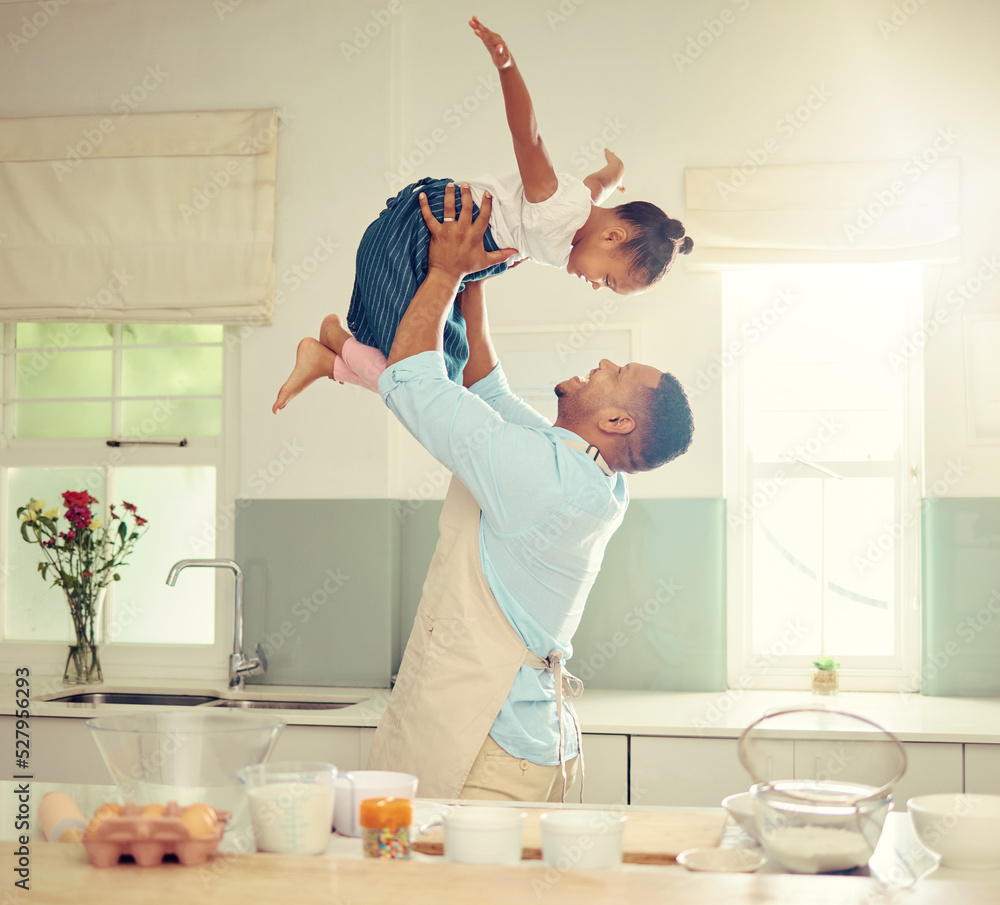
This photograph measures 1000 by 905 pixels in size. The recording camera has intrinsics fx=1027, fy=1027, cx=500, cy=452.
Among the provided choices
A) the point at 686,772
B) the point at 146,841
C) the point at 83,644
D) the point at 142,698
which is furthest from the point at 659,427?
the point at 83,644

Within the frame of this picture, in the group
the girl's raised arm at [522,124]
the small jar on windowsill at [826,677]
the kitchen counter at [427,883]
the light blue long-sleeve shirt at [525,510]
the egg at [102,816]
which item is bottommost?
the small jar on windowsill at [826,677]

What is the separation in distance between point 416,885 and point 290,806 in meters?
0.19

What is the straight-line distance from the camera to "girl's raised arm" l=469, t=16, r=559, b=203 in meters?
1.58

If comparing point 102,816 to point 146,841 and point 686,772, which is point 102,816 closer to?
point 146,841

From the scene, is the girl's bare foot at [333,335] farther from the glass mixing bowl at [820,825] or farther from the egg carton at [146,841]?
the glass mixing bowl at [820,825]

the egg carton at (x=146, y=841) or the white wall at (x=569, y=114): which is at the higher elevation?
the white wall at (x=569, y=114)

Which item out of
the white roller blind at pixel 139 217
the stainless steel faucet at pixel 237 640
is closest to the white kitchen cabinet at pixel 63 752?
the stainless steel faucet at pixel 237 640

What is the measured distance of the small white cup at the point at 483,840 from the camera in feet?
3.85

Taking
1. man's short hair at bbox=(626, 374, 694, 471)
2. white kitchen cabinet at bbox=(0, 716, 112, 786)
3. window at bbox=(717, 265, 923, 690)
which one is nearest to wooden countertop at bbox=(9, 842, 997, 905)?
man's short hair at bbox=(626, 374, 694, 471)

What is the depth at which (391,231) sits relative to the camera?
1817 millimetres

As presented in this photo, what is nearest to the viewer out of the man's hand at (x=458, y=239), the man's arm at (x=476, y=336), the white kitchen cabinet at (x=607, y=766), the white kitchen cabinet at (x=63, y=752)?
the man's hand at (x=458, y=239)

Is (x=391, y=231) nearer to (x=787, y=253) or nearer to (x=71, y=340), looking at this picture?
(x=787, y=253)

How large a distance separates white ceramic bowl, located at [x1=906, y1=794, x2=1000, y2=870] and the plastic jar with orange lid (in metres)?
0.61

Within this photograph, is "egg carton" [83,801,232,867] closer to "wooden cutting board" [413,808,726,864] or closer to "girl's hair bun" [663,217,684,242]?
"wooden cutting board" [413,808,726,864]
